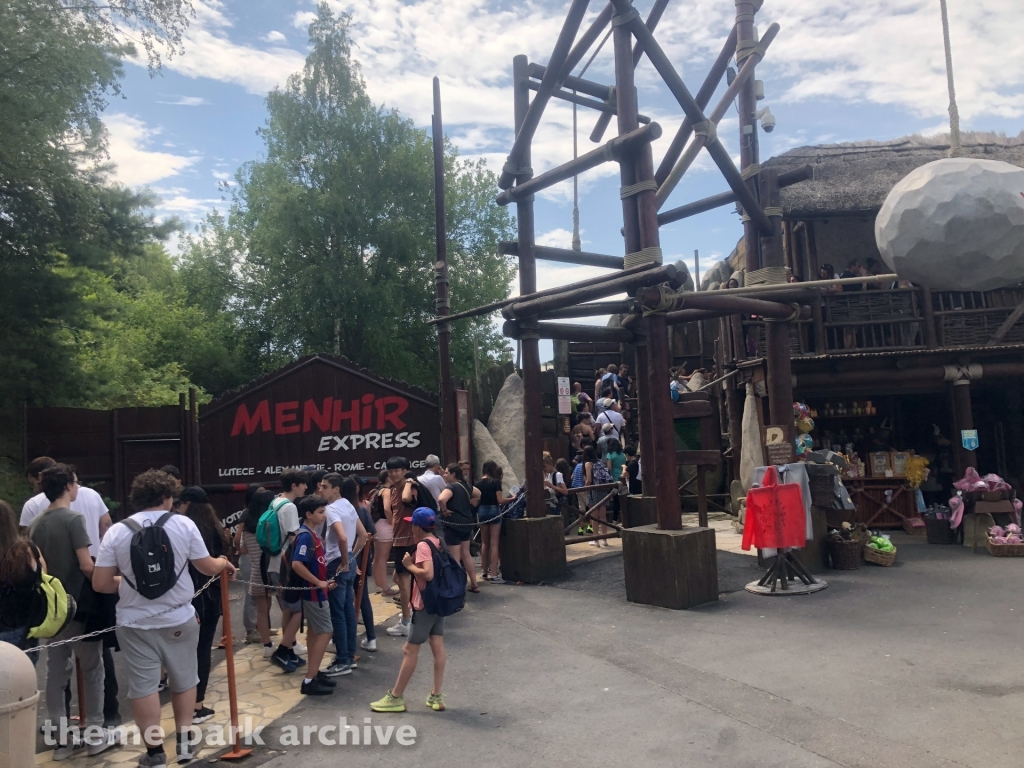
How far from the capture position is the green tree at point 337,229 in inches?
1027

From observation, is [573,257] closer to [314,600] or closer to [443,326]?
[443,326]

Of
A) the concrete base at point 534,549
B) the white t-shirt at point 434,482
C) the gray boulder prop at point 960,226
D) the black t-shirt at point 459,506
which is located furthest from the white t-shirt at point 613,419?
the gray boulder prop at point 960,226

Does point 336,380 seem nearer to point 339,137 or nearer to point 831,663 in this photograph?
point 831,663

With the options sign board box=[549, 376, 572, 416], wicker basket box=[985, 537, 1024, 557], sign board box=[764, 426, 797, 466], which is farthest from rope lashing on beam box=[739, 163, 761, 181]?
sign board box=[549, 376, 572, 416]

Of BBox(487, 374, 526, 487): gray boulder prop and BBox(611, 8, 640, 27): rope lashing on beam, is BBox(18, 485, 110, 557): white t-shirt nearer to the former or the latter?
BBox(611, 8, 640, 27): rope lashing on beam

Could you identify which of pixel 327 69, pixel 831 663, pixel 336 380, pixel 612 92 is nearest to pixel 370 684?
pixel 831 663

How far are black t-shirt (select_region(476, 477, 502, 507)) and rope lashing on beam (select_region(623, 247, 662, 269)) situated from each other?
326 cm

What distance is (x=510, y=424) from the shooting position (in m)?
18.4

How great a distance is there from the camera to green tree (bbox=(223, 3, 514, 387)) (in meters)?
26.1

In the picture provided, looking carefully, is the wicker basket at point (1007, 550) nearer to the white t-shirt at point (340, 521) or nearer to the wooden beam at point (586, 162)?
the wooden beam at point (586, 162)

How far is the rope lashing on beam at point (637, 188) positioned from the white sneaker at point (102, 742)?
687cm

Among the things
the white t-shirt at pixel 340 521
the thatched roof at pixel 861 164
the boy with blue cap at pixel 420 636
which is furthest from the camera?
the thatched roof at pixel 861 164

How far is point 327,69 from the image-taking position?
2795 centimetres

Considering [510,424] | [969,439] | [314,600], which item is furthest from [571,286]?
[510,424]
